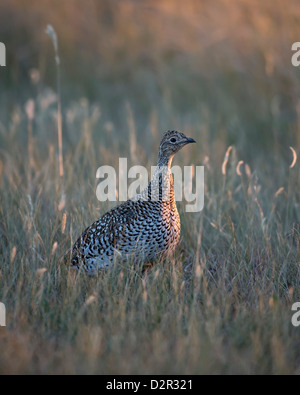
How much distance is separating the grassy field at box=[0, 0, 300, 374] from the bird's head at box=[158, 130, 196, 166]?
601mm

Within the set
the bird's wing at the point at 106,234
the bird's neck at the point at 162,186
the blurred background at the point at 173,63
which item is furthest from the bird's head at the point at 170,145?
the blurred background at the point at 173,63

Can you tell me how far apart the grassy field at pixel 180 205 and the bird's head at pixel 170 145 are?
23.7 inches

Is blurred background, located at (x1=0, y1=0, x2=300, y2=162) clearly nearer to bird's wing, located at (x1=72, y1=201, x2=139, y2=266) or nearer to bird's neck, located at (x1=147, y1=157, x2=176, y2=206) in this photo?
bird's neck, located at (x1=147, y1=157, x2=176, y2=206)

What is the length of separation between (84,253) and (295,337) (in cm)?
188

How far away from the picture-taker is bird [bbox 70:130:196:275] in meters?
4.08

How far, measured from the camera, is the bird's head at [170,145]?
14.5 ft

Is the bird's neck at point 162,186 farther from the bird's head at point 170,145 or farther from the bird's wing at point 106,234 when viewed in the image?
the bird's wing at point 106,234

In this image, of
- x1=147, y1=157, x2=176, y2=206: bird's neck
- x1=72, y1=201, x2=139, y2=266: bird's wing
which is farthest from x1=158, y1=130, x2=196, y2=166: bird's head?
x1=72, y1=201, x2=139, y2=266: bird's wing

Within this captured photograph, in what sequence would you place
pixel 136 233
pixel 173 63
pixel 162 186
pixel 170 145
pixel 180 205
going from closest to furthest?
1. pixel 136 233
2. pixel 162 186
3. pixel 170 145
4. pixel 180 205
5. pixel 173 63

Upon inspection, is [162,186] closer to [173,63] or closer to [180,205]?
[180,205]

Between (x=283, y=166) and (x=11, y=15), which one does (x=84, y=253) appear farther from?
(x=11, y=15)

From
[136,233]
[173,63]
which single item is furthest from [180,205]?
[173,63]

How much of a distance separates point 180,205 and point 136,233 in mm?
1087

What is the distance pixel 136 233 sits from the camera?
4.08m
